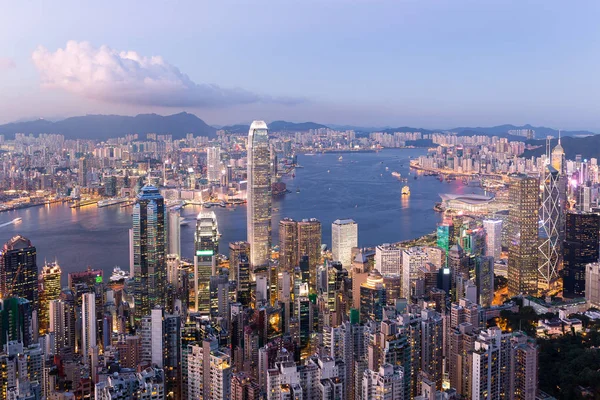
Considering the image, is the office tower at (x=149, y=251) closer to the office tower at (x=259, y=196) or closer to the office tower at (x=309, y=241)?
the office tower at (x=259, y=196)

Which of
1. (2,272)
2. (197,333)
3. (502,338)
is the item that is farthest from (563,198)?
(2,272)

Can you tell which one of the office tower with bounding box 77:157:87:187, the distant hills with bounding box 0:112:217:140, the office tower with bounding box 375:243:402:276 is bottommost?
the office tower with bounding box 375:243:402:276

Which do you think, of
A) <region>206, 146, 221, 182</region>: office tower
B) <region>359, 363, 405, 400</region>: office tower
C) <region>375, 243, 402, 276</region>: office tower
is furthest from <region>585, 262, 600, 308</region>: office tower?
<region>206, 146, 221, 182</region>: office tower

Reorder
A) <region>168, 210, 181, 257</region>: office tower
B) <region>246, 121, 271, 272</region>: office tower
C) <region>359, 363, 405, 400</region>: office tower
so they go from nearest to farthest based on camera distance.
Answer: <region>359, 363, 405, 400</region>: office tower, <region>168, 210, 181, 257</region>: office tower, <region>246, 121, 271, 272</region>: office tower

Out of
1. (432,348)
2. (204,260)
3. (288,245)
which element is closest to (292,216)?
(288,245)

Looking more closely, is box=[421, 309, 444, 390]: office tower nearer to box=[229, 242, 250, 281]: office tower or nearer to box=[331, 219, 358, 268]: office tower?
box=[229, 242, 250, 281]: office tower

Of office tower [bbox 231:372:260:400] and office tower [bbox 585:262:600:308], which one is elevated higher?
office tower [bbox 231:372:260:400]

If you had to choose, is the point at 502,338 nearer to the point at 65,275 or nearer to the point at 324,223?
the point at 65,275
